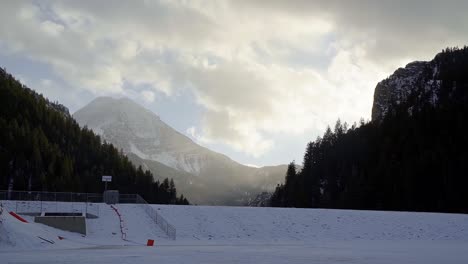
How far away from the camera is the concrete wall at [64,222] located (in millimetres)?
40000

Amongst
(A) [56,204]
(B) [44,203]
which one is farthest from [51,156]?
(A) [56,204]

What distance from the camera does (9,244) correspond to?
29062mm

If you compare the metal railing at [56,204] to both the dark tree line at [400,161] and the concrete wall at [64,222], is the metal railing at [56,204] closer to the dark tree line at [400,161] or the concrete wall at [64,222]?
the concrete wall at [64,222]

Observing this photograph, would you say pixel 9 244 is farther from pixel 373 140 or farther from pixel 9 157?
pixel 373 140

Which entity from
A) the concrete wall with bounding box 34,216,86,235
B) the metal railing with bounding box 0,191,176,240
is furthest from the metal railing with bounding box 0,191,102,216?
the concrete wall with bounding box 34,216,86,235

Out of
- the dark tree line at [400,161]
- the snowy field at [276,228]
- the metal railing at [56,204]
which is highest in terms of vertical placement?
the dark tree line at [400,161]

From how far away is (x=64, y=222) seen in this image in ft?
132

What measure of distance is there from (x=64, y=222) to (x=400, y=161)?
289 ft

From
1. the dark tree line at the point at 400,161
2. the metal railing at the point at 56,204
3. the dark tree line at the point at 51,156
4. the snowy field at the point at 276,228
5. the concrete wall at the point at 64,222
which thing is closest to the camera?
the snowy field at the point at 276,228

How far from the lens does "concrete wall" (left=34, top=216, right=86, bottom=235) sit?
131 feet

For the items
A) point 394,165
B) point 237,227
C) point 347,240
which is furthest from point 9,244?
point 394,165

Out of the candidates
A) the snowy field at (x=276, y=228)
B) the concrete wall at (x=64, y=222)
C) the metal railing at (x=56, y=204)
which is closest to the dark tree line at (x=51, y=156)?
the metal railing at (x=56, y=204)

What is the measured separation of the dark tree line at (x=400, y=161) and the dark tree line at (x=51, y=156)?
1690 inches

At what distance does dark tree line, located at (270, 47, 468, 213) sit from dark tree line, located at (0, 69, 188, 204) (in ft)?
141
